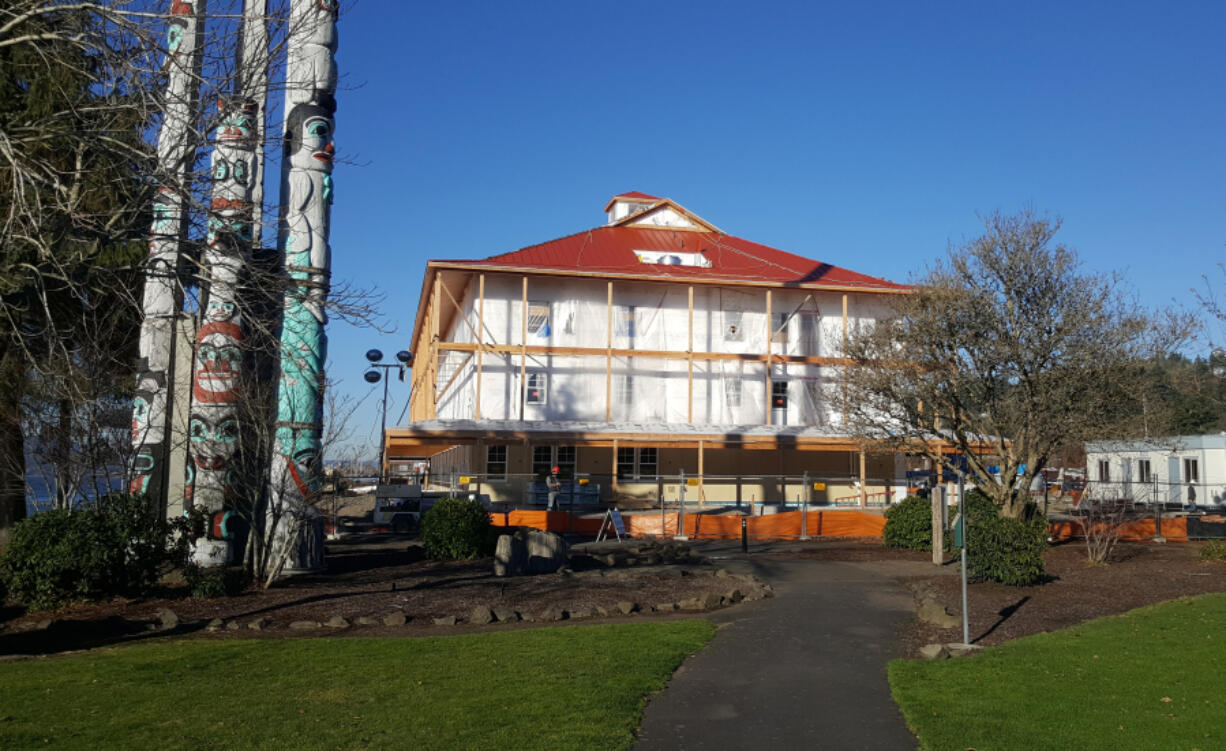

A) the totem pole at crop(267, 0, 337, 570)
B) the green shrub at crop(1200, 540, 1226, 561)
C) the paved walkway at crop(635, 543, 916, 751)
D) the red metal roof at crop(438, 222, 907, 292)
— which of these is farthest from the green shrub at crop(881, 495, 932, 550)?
the red metal roof at crop(438, 222, 907, 292)

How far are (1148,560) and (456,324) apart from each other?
3365 centimetres

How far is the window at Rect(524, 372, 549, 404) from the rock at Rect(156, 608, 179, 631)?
24.9 meters

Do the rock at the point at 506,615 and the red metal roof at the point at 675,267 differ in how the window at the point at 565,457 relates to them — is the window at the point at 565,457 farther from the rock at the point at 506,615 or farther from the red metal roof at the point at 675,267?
the rock at the point at 506,615

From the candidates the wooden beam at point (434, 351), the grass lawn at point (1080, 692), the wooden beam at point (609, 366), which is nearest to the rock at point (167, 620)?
the grass lawn at point (1080, 692)

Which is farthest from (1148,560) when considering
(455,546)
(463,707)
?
(463,707)

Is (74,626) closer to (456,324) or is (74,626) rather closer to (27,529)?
(27,529)

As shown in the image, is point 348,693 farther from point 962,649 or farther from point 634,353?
point 634,353

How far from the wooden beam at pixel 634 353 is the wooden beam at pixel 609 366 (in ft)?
0.45

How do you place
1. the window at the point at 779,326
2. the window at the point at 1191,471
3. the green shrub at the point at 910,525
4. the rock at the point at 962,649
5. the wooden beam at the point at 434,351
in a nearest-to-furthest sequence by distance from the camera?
the rock at the point at 962,649
the green shrub at the point at 910,525
the wooden beam at the point at 434,351
the window at the point at 1191,471
the window at the point at 779,326

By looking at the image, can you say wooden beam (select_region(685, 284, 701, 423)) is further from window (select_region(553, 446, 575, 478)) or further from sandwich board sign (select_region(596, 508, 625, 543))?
sandwich board sign (select_region(596, 508, 625, 543))

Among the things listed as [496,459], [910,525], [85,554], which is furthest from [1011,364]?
[496,459]

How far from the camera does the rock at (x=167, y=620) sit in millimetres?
12336

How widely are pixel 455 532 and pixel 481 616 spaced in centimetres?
672

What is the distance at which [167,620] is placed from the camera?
12.4 m
